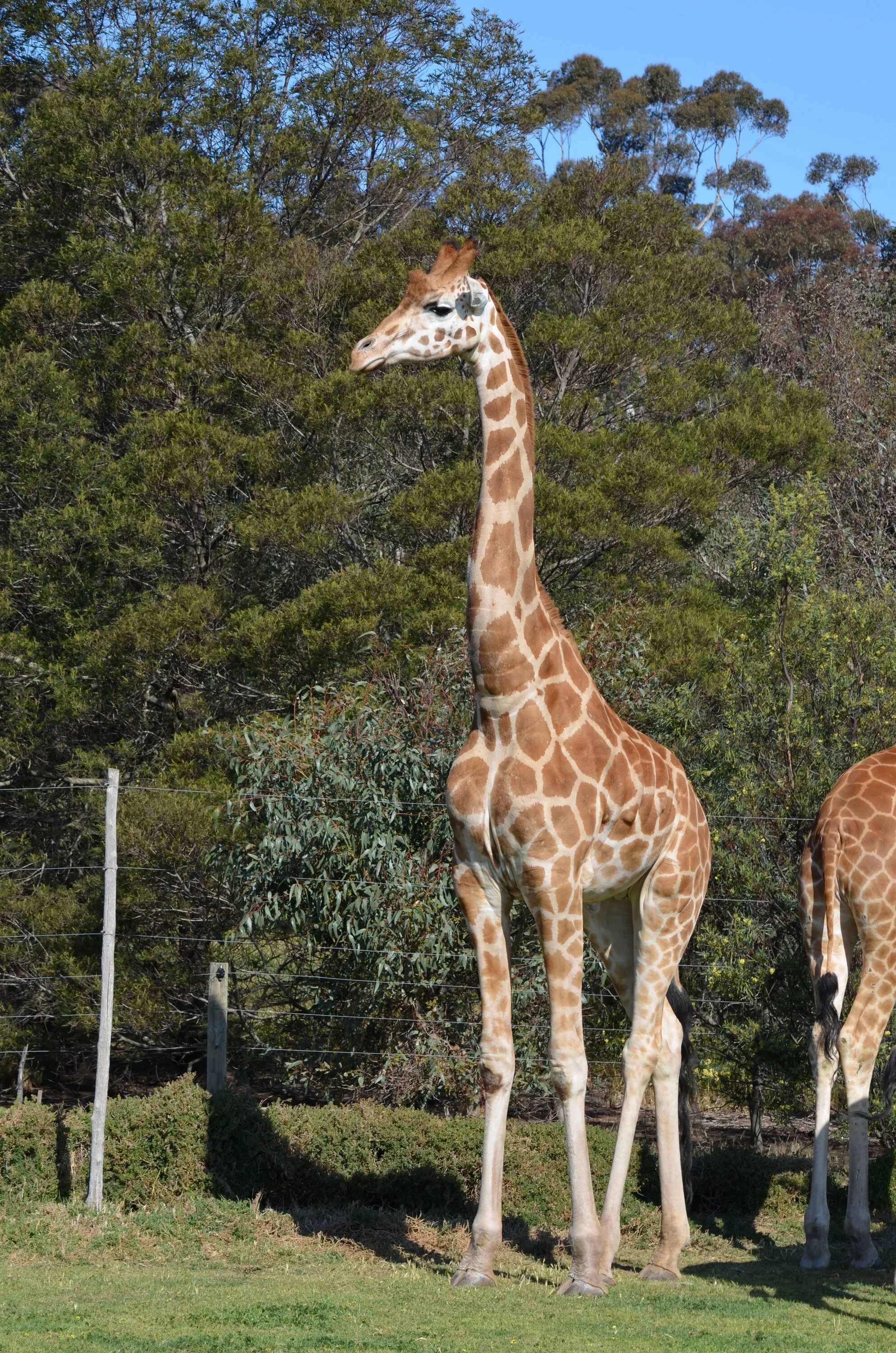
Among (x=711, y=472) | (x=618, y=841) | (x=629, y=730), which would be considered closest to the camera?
(x=618, y=841)

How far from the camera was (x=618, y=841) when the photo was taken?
7750 millimetres

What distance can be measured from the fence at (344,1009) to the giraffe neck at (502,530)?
308 centimetres

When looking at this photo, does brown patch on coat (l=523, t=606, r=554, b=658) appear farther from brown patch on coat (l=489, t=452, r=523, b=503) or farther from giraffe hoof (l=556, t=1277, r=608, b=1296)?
giraffe hoof (l=556, t=1277, r=608, b=1296)

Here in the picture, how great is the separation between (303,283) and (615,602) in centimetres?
536

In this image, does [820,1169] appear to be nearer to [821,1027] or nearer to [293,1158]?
[821,1027]

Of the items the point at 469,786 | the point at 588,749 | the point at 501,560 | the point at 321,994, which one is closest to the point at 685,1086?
the point at 588,749

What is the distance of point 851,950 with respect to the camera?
8922mm

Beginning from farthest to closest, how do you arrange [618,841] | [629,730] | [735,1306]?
[629,730]
[618,841]
[735,1306]

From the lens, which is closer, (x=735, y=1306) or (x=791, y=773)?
(x=735, y=1306)

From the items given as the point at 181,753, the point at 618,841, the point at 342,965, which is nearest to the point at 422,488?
the point at 181,753

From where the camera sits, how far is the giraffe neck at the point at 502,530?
24.0 ft

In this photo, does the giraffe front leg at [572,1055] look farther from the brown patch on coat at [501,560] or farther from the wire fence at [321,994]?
the wire fence at [321,994]

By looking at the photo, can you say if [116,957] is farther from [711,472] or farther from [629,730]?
[711,472]

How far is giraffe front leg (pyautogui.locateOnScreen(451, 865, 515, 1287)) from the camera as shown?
23.0 feet
